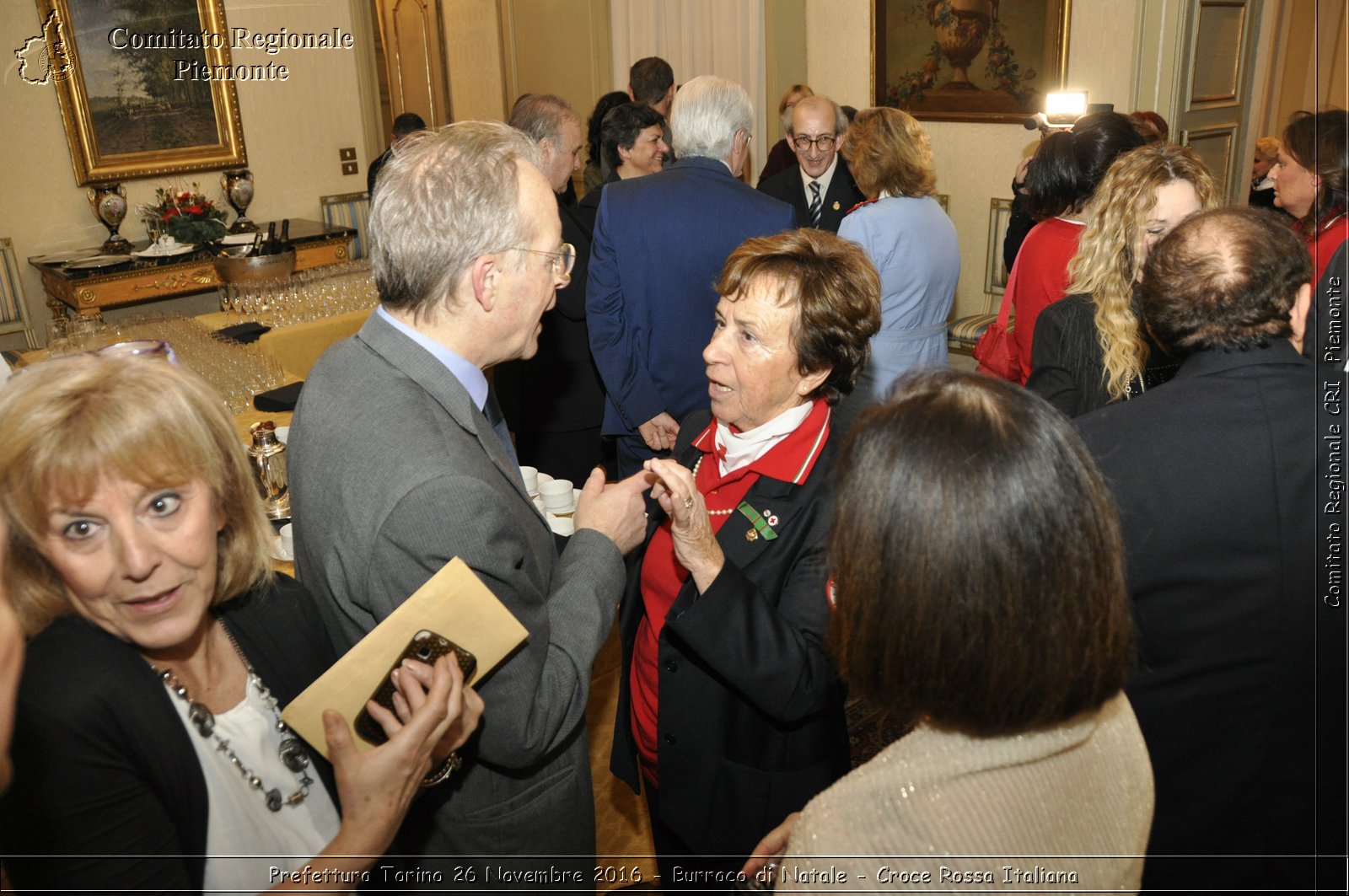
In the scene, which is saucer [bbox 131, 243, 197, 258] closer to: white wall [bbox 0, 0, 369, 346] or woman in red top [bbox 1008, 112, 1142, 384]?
white wall [bbox 0, 0, 369, 346]

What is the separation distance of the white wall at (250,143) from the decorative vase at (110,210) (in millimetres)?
140

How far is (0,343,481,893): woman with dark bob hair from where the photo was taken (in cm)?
111

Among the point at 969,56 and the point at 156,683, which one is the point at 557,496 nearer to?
the point at 156,683

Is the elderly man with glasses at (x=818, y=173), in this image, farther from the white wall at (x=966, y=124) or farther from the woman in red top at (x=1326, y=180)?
the woman in red top at (x=1326, y=180)

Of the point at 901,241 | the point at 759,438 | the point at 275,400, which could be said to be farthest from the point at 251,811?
the point at 901,241

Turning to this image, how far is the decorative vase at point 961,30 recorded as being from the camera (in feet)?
20.6

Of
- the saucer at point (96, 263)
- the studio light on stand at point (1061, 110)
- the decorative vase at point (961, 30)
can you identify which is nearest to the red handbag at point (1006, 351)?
the studio light on stand at point (1061, 110)

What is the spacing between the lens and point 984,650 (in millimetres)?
959

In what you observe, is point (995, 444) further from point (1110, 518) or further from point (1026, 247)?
point (1026, 247)

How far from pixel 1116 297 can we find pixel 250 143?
6.73 m

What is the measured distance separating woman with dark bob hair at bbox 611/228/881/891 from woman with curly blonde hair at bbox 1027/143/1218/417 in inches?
25.2

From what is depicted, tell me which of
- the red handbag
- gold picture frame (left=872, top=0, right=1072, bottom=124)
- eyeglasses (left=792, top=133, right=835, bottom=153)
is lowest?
the red handbag

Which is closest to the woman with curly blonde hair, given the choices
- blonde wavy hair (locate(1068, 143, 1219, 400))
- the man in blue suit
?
blonde wavy hair (locate(1068, 143, 1219, 400))

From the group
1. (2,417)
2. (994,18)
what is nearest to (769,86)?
(994,18)
